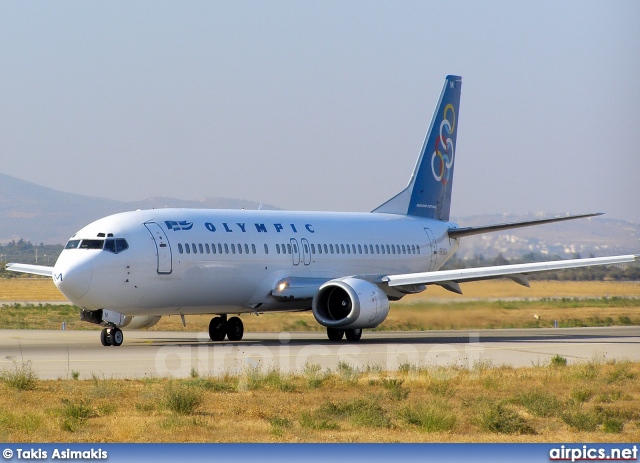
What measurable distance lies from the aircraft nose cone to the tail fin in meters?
15.5

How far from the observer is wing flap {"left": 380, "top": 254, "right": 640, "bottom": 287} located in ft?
113

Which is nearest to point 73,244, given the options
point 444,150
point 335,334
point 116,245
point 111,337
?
point 116,245

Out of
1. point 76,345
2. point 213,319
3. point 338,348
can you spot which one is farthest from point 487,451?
point 213,319

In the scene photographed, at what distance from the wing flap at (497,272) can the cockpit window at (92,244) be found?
932 centimetres

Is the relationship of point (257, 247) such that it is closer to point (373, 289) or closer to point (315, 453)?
point (373, 289)

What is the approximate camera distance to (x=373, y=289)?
34.9 metres

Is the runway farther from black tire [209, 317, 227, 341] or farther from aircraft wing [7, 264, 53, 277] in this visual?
aircraft wing [7, 264, 53, 277]

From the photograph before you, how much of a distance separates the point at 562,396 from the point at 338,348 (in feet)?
41.5

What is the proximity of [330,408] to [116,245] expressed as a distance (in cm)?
1528

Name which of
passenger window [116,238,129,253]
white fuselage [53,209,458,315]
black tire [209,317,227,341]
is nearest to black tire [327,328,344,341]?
white fuselage [53,209,458,315]

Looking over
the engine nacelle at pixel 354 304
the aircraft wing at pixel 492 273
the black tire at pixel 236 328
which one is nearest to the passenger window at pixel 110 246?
the black tire at pixel 236 328

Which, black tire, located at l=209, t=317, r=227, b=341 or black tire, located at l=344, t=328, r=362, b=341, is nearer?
black tire, located at l=344, t=328, r=362, b=341

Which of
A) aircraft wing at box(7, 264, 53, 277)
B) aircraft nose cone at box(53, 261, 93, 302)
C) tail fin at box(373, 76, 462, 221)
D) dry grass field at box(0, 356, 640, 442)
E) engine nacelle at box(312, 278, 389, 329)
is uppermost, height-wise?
tail fin at box(373, 76, 462, 221)

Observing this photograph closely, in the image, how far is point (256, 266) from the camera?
35406mm
